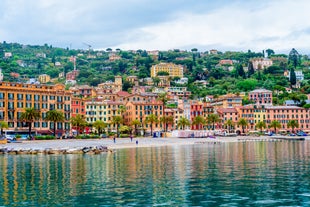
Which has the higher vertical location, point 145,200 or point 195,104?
point 195,104

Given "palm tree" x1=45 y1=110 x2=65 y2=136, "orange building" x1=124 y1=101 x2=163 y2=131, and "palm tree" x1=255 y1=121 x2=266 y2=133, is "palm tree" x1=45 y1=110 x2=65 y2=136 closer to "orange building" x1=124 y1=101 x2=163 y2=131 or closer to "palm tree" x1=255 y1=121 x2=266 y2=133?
"orange building" x1=124 y1=101 x2=163 y2=131

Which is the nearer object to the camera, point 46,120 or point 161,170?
point 161,170

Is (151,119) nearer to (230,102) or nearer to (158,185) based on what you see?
(230,102)

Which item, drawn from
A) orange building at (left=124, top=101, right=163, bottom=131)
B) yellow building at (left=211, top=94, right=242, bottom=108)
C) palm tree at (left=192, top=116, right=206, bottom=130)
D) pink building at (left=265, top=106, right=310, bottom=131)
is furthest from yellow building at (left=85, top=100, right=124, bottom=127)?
pink building at (left=265, top=106, right=310, bottom=131)

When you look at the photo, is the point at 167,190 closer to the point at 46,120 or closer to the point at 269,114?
the point at 46,120

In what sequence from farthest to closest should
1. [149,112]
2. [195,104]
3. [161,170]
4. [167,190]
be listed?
[195,104] → [149,112] → [161,170] → [167,190]

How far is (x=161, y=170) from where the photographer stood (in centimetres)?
4612

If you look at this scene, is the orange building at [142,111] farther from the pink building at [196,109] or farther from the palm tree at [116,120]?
the pink building at [196,109]

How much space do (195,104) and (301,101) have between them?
47.6 metres

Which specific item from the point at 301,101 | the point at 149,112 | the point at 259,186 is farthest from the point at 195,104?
the point at 259,186

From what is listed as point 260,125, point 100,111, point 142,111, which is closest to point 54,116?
point 100,111

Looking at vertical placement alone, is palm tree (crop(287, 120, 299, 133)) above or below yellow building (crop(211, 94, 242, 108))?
below

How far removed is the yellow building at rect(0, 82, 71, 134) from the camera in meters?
113

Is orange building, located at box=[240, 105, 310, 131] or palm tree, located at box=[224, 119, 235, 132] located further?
orange building, located at box=[240, 105, 310, 131]
